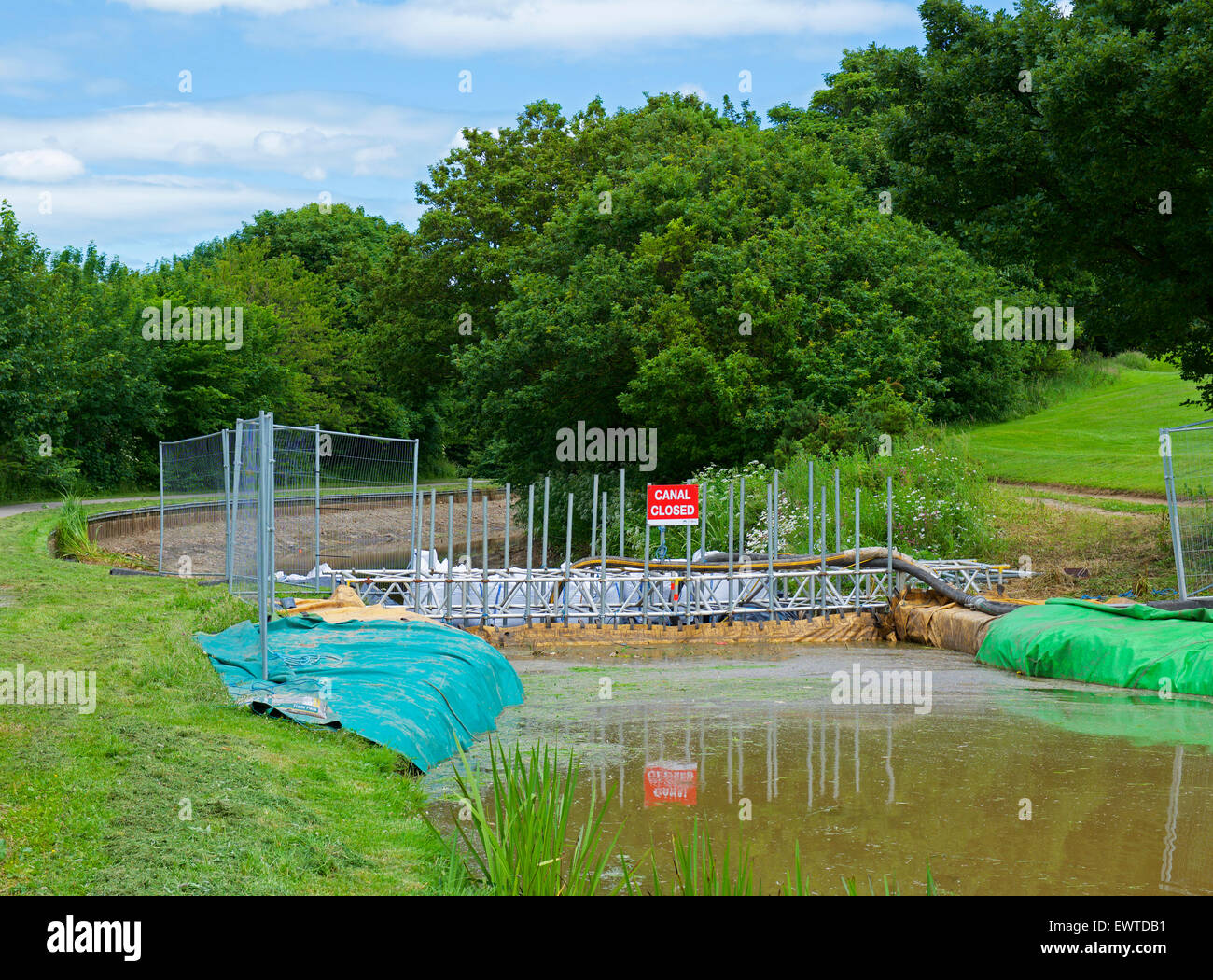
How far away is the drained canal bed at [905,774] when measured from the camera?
6.64 m

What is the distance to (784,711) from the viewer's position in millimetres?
11656

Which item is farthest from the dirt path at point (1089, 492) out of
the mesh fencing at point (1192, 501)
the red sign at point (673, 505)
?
the red sign at point (673, 505)

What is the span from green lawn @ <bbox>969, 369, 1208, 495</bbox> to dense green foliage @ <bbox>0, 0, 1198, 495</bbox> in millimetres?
2344

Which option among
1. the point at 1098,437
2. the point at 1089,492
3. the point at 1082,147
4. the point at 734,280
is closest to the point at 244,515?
the point at 1082,147

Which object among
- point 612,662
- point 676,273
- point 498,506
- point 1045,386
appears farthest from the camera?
point 498,506

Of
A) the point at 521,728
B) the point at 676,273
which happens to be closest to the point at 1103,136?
the point at 521,728

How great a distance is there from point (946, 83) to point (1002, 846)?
14804 millimetres

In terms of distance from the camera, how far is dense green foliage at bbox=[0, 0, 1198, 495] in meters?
17.2

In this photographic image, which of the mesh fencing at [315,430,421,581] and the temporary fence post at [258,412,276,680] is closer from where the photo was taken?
the temporary fence post at [258,412,276,680]

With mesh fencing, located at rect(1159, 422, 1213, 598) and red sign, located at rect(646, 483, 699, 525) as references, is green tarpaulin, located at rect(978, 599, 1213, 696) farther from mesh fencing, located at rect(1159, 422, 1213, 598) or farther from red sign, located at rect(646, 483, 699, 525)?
red sign, located at rect(646, 483, 699, 525)

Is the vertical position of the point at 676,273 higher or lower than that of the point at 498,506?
higher

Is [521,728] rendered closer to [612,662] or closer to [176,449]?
[612,662]

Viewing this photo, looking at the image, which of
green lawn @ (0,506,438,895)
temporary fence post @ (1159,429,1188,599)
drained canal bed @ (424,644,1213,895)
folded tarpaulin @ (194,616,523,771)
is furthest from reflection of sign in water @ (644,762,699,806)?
temporary fence post @ (1159,429,1188,599)

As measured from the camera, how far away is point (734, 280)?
29.9m
